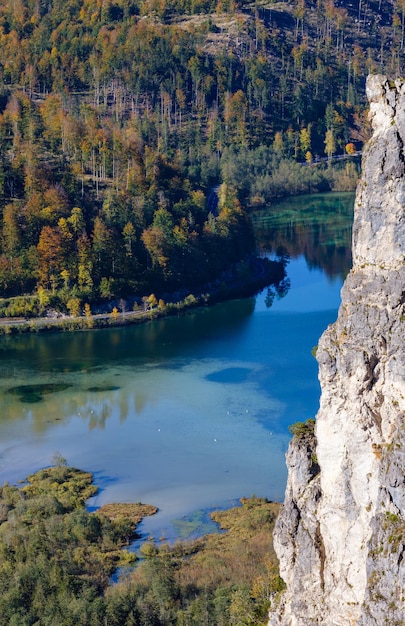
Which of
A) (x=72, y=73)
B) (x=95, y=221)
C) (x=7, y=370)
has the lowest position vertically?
(x=7, y=370)

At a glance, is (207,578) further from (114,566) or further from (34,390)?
(34,390)

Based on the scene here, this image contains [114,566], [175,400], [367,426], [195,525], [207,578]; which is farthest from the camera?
[175,400]

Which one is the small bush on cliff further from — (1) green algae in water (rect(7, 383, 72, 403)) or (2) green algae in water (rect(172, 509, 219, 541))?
(1) green algae in water (rect(7, 383, 72, 403))

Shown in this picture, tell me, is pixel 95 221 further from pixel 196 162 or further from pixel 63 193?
pixel 196 162

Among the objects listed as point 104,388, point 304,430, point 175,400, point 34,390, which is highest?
point 304,430

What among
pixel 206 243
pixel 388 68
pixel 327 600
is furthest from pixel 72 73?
pixel 327 600

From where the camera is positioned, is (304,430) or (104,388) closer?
(304,430)

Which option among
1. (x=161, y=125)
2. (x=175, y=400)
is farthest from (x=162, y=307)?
(x=161, y=125)
